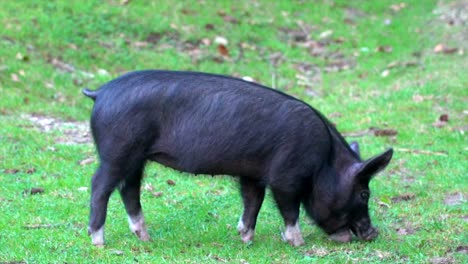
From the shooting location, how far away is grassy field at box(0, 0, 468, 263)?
273 inches

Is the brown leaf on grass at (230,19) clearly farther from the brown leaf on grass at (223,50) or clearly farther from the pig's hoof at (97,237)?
the pig's hoof at (97,237)

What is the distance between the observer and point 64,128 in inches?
428

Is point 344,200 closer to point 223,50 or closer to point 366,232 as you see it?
point 366,232

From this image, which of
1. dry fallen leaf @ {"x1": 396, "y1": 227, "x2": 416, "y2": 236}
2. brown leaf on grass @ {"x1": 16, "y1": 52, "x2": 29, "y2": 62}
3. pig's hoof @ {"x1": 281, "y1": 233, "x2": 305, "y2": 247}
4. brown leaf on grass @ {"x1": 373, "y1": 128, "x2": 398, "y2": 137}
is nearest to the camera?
pig's hoof @ {"x1": 281, "y1": 233, "x2": 305, "y2": 247}

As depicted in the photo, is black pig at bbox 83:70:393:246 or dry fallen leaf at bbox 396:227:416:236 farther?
dry fallen leaf at bbox 396:227:416:236

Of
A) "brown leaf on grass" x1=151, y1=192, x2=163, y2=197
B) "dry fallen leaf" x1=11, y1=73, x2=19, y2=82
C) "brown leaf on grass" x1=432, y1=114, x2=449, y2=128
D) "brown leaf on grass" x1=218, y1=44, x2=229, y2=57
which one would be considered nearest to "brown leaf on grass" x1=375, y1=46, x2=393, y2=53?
"brown leaf on grass" x1=218, y1=44, x2=229, y2=57

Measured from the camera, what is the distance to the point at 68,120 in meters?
11.4

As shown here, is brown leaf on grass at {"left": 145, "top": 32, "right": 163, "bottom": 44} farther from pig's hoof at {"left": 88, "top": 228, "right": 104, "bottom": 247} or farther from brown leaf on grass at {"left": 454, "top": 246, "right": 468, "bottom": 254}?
brown leaf on grass at {"left": 454, "top": 246, "right": 468, "bottom": 254}

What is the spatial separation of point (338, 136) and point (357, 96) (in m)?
6.02

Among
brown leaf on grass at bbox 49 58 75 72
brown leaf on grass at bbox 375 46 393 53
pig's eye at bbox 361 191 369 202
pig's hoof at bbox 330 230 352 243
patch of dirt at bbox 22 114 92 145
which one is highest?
pig's eye at bbox 361 191 369 202

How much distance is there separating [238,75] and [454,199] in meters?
6.11

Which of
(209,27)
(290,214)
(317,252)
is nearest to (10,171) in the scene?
(290,214)

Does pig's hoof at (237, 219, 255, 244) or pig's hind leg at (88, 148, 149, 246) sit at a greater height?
pig's hind leg at (88, 148, 149, 246)

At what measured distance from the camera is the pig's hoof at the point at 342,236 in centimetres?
708
